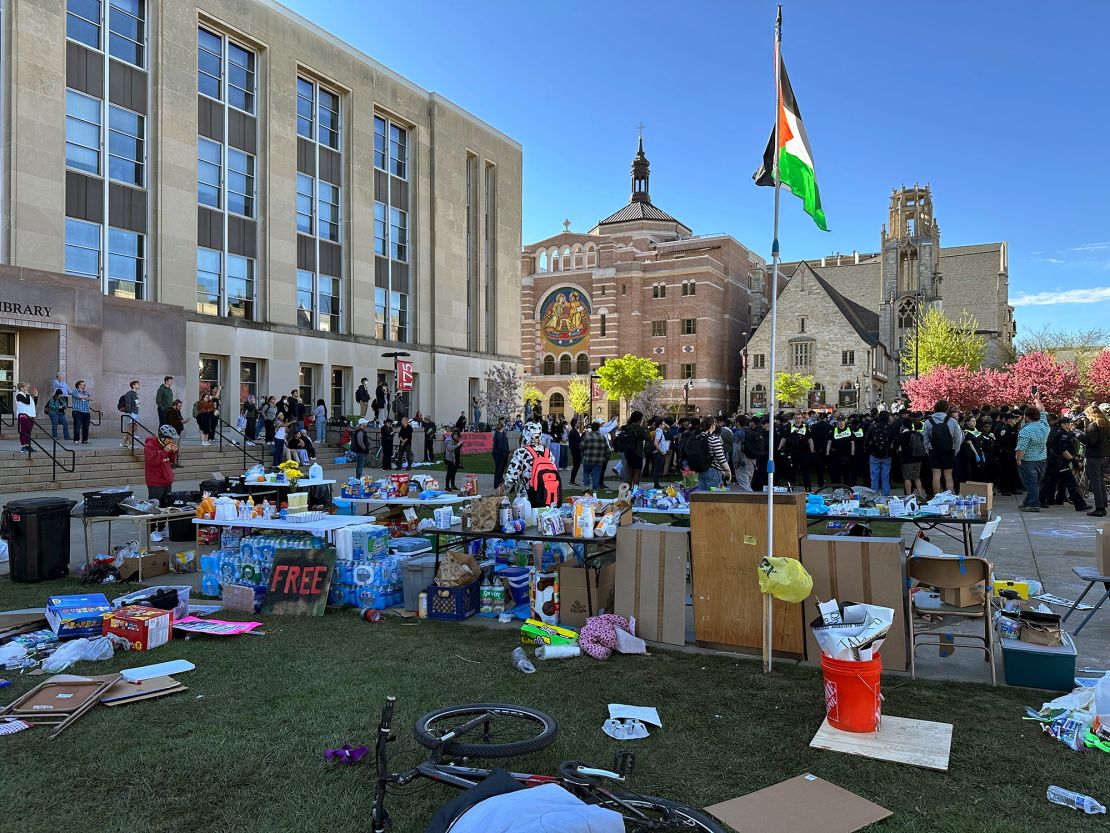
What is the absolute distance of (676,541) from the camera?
22.3 ft

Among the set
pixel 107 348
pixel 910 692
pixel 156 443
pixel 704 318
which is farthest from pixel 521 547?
pixel 704 318

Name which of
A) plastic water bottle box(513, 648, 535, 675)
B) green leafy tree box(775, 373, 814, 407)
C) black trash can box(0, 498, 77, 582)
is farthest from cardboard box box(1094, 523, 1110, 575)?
green leafy tree box(775, 373, 814, 407)

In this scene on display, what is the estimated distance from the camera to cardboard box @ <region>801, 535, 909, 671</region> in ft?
19.4

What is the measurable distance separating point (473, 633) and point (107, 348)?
22.6m

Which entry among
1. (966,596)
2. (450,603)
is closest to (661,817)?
(966,596)

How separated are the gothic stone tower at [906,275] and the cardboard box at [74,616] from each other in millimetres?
80193

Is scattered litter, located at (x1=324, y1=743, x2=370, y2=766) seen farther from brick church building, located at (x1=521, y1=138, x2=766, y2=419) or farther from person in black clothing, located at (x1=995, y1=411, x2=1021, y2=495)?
brick church building, located at (x1=521, y1=138, x2=766, y2=419)

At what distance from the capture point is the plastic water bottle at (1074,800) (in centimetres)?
376

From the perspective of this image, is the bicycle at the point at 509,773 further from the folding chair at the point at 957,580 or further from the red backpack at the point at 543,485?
the red backpack at the point at 543,485

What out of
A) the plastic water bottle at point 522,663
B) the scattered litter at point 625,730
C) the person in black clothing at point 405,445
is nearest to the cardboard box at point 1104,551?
the scattered litter at point 625,730

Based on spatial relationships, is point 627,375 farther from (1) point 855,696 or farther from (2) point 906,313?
(1) point 855,696

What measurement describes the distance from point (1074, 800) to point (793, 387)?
70.3m

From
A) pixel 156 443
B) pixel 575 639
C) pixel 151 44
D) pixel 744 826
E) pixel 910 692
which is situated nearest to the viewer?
pixel 744 826

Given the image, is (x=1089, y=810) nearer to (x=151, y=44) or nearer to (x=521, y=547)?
(x=521, y=547)
